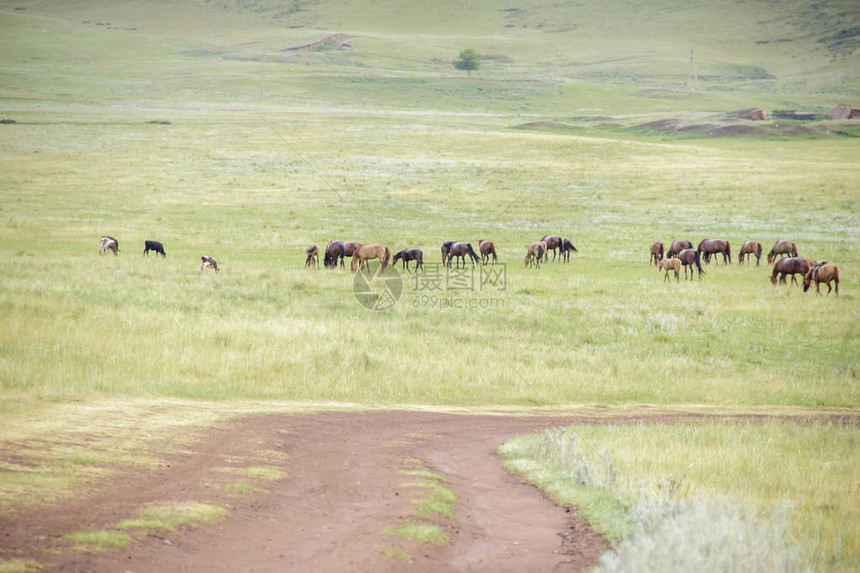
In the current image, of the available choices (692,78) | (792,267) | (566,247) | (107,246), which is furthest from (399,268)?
(692,78)

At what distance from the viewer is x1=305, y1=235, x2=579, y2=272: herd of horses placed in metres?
32.0

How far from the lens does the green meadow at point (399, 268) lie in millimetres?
17703

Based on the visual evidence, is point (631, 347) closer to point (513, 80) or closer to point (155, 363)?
point (155, 363)

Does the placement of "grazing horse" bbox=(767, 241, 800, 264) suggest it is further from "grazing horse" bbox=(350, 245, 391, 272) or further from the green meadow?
"grazing horse" bbox=(350, 245, 391, 272)

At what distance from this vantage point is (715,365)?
20.5m

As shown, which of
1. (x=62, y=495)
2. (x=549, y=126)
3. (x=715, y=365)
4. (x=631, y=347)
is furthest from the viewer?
(x=549, y=126)

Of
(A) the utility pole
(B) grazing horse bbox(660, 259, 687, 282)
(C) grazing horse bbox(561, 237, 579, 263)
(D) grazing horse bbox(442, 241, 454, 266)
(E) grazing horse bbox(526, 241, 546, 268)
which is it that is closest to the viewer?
(B) grazing horse bbox(660, 259, 687, 282)

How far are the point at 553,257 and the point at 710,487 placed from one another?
92.6 ft

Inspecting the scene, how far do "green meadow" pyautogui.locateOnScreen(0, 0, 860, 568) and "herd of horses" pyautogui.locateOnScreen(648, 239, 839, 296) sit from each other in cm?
76

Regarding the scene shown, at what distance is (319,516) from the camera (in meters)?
8.43

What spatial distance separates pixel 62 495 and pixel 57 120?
90714 mm

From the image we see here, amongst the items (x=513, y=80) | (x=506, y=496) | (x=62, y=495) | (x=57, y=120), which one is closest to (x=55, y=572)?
(x=62, y=495)

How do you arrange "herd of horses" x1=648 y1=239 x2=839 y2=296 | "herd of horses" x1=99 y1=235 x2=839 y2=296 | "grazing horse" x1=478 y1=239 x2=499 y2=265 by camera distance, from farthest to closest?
"grazing horse" x1=478 y1=239 x2=499 y2=265, "herd of horses" x1=99 y1=235 x2=839 y2=296, "herd of horses" x1=648 y1=239 x2=839 y2=296

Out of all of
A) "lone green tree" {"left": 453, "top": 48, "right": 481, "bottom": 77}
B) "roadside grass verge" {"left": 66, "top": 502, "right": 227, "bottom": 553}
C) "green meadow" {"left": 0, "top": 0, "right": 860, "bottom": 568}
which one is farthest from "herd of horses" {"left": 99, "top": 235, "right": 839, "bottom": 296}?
"lone green tree" {"left": 453, "top": 48, "right": 481, "bottom": 77}
